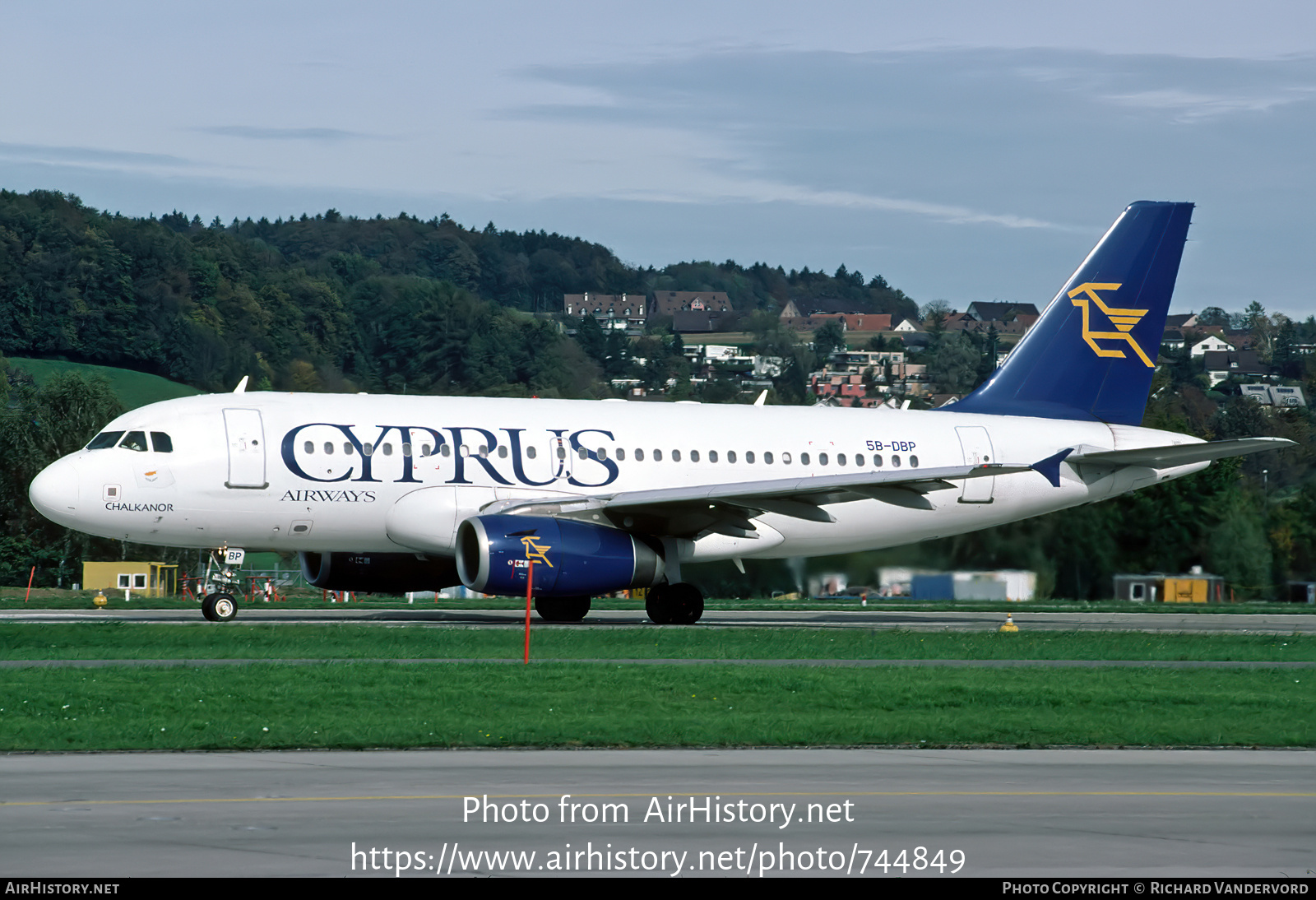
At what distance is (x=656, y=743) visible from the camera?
14.6m

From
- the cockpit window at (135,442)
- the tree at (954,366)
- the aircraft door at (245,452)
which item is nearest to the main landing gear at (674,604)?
the aircraft door at (245,452)

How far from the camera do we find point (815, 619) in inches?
1390

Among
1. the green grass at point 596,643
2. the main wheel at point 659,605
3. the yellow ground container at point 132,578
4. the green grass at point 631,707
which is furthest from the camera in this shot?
the yellow ground container at point 132,578

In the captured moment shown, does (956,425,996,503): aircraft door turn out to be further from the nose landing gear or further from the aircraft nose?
the aircraft nose

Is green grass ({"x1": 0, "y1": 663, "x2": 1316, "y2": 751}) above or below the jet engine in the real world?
below

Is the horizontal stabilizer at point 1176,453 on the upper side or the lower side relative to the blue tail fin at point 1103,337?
lower

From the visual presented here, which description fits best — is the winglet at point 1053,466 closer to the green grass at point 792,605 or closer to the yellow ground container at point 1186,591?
the green grass at point 792,605

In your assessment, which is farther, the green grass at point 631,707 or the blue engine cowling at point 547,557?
the blue engine cowling at point 547,557

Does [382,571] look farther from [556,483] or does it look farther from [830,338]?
[830,338]

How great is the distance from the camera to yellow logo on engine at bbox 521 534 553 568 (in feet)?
93.1

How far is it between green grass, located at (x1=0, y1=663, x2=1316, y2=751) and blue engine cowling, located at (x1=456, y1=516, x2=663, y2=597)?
7300 millimetres

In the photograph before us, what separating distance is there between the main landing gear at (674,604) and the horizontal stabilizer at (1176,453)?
891 centimetres

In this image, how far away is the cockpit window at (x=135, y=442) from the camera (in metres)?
29.6

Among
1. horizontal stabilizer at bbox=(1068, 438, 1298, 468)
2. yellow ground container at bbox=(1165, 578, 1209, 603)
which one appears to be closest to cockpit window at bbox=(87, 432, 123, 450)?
horizontal stabilizer at bbox=(1068, 438, 1298, 468)
